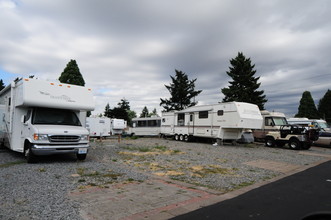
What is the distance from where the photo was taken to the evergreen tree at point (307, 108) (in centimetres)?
6502

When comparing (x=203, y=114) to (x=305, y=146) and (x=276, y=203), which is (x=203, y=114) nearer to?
(x=305, y=146)

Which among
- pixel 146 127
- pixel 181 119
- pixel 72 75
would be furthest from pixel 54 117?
pixel 72 75

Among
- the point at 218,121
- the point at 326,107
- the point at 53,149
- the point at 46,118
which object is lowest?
the point at 53,149

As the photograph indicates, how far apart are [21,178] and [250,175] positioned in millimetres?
7036

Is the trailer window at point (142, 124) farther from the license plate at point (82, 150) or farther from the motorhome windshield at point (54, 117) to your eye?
the license plate at point (82, 150)

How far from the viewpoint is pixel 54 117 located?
948 cm

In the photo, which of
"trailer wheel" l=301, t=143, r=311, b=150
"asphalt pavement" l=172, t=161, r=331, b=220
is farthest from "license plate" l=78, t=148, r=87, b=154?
"trailer wheel" l=301, t=143, r=311, b=150

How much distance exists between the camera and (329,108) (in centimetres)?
6550

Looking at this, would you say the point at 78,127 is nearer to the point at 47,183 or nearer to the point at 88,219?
the point at 47,183

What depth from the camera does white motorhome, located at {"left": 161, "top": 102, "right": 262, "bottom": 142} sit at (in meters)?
17.9

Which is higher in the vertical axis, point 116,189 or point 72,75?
point 72,75

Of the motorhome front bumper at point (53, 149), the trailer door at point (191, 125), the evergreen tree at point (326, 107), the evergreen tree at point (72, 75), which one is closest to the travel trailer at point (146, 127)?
the trailer door at point (191, 125)

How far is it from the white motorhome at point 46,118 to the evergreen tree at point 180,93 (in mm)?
40797

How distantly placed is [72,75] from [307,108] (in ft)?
205
